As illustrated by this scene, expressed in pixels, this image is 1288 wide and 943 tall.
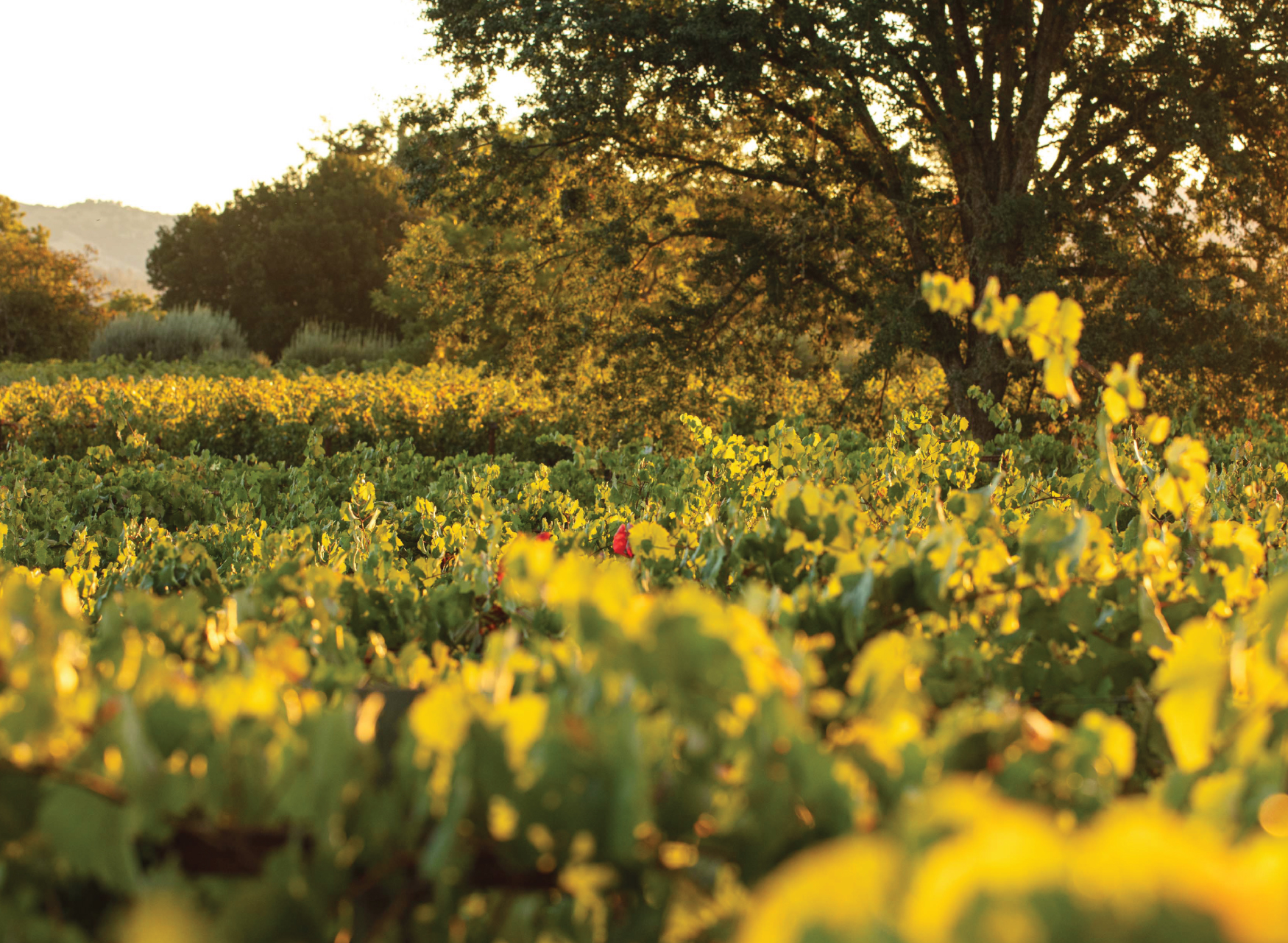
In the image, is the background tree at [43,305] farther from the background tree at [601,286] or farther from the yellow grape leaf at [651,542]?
the yellow grape leaf at [651,542]

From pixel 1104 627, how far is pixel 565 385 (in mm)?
13863

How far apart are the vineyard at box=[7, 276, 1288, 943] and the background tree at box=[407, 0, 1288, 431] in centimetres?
1203

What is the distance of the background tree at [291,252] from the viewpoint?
169ft

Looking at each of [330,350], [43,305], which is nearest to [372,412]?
[330,350]

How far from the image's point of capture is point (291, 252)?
5181 centimetres

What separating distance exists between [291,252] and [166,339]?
19226mm

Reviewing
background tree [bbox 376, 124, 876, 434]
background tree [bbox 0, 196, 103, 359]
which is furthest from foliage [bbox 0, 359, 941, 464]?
background tree [bbox 0, 196, 103, 359]

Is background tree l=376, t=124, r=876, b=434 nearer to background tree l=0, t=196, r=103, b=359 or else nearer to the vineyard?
the vineyard

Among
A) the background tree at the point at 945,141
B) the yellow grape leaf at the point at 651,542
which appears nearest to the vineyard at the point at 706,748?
the yellow grape leaf at the point at 651,542

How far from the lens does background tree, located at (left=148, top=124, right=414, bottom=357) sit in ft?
169

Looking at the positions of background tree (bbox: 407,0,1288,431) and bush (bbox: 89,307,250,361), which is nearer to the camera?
background tree (bbox: 407,0,1288,431)

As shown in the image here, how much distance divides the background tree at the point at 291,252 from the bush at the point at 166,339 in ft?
44.8

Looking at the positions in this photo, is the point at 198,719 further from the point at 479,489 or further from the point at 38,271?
the point at 38,271

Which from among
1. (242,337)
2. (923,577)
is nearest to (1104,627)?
(923,577)
